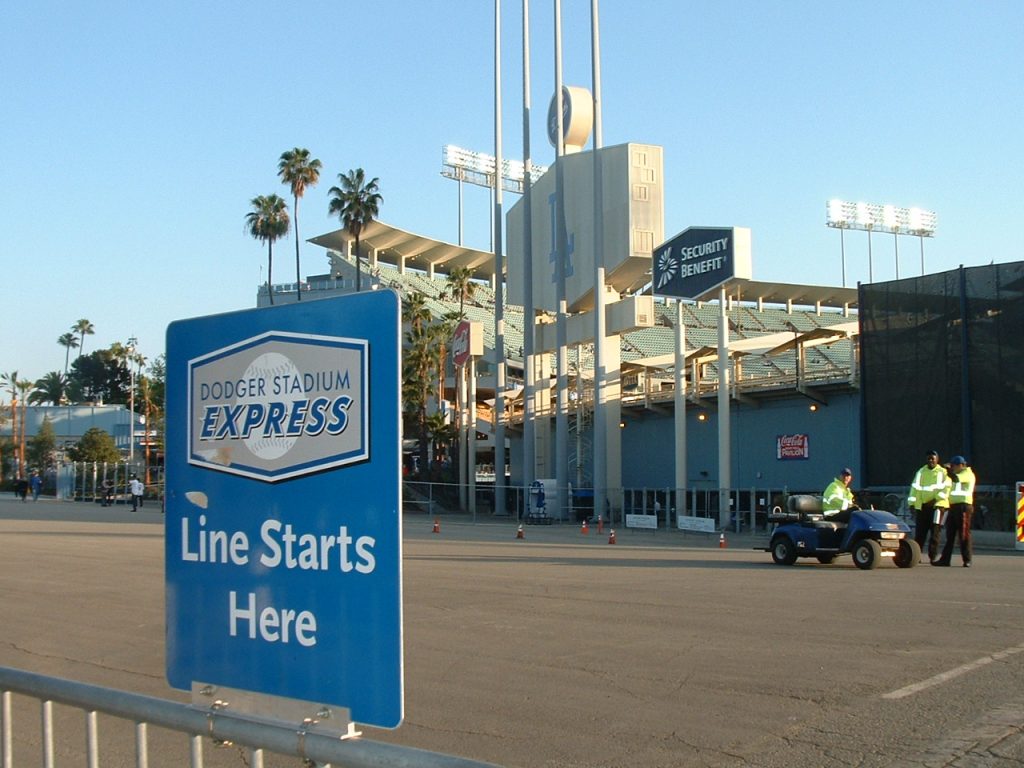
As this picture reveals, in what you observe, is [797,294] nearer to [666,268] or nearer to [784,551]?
[666,268]

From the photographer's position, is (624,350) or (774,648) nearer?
(774,648)

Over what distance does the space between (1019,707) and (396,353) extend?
631 centimetres

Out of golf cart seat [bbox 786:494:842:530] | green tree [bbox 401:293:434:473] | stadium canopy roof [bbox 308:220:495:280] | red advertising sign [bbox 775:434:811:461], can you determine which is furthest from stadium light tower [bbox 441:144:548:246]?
golf cart seat [bbox 786:494:842:530]

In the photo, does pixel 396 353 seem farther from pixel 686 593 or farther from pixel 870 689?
pixel 686 593

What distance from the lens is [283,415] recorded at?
3078mm

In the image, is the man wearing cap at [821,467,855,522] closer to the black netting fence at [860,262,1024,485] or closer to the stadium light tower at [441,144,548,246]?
the black netting fence at [860,262,1024,485]

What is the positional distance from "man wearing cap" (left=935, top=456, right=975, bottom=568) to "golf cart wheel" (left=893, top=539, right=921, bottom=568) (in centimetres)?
63

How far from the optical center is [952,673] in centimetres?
853

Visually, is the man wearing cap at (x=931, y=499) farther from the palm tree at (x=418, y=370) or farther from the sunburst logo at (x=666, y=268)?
the palm tree at (x=418, y=370)

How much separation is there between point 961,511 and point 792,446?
73.7 ft

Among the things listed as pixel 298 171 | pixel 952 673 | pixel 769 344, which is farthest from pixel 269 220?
pixel 952 673

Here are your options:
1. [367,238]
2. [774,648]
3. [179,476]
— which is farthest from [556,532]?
[367,238]

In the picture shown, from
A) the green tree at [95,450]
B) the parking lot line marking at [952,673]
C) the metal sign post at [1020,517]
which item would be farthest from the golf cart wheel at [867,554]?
the green tree at [95,450]

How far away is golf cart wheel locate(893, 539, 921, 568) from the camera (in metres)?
17.3
